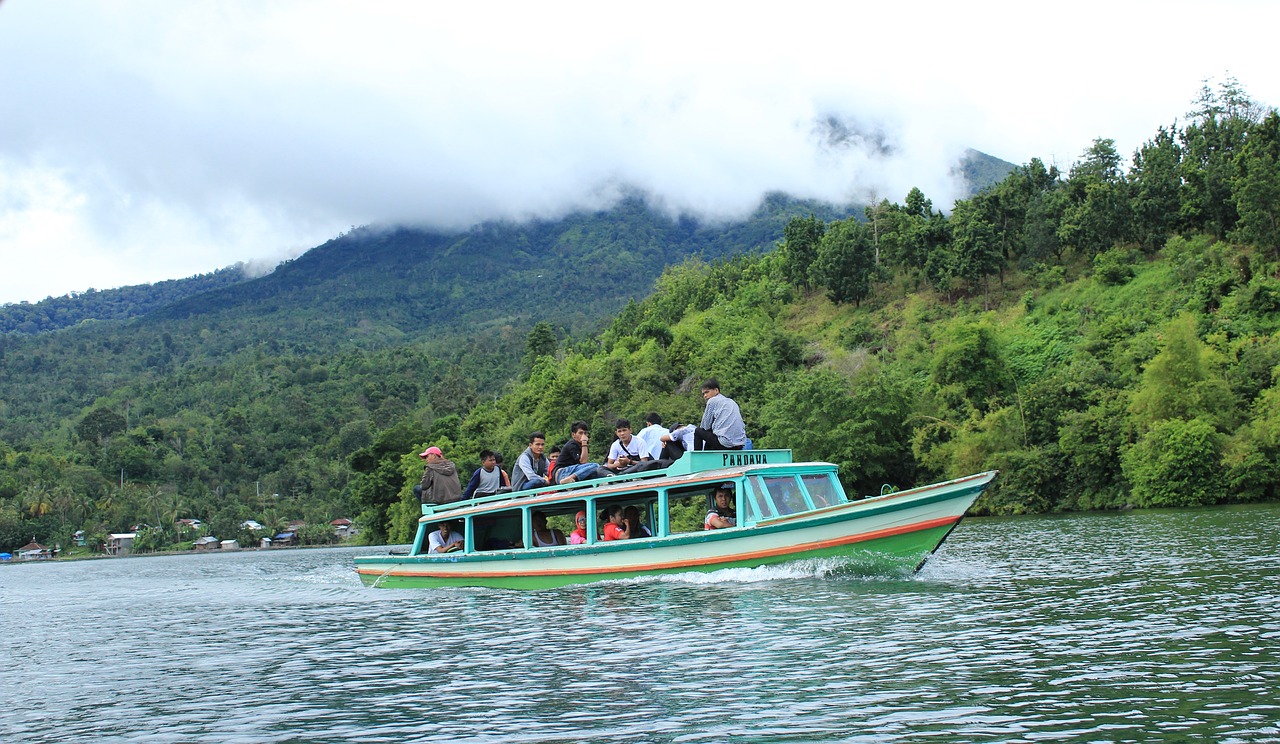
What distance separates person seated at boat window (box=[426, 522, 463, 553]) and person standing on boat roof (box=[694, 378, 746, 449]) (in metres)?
7.25

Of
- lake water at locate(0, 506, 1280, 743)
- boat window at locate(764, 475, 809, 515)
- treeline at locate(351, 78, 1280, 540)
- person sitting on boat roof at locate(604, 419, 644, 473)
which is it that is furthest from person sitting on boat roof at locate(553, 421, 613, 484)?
treeline at locate(351, 78, 1280, 540)

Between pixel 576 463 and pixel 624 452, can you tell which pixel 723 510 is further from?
pixel 576 463

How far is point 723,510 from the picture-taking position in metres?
21.3

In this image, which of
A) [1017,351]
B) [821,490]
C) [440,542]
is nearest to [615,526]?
[821,490]

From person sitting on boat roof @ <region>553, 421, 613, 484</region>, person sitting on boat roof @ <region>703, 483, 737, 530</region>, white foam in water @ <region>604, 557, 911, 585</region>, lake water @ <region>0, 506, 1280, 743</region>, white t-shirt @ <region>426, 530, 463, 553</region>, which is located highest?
person sitting on boat roof @ <region>553, 421, 613, 484</region>

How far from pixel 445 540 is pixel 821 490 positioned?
9.47 meters

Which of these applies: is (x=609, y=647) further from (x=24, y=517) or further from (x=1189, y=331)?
(x=24, y=517)

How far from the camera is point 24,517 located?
108m

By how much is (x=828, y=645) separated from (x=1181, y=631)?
13.2ft

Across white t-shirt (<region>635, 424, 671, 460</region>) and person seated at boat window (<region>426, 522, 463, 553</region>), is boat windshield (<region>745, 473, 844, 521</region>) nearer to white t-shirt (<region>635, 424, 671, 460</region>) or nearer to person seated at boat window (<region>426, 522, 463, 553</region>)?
white t-shirt (<region>635, 424, 671, 460</region>)

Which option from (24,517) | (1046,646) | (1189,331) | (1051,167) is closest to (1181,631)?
(1046,646)

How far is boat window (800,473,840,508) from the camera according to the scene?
69.2ft

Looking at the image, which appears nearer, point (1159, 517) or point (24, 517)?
point (1159, 517)

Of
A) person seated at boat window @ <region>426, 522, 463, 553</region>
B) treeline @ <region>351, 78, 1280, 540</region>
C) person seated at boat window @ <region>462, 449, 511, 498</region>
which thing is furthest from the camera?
treeline @ <region>351, 78, 1280, 540</region>
